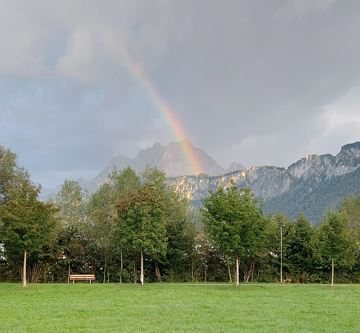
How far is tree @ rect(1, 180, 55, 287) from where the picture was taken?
36219mm

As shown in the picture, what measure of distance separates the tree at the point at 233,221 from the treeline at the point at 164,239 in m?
0.08

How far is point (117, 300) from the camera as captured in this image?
23.5 m

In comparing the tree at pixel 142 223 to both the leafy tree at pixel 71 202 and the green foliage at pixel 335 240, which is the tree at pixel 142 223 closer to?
the leafy tree at pixel 71 202

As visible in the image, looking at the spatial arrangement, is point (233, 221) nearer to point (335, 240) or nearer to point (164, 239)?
point (164, 239)

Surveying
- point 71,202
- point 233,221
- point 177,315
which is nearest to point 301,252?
point 233,221

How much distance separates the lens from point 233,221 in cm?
3800

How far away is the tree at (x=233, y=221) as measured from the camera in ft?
124

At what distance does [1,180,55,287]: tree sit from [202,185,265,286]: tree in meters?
12.1

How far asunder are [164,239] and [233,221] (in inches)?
247

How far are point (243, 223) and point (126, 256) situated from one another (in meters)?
15.5

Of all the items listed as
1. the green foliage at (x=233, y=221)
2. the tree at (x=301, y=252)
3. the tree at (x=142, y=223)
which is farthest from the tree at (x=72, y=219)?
the tree at (x=301, y=252)

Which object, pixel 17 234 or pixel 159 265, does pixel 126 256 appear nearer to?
pixel 159 265

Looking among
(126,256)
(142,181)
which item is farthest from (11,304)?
(142,181)

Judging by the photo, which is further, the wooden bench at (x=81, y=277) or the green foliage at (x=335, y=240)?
the wooden bench at (x=81, y=277)
